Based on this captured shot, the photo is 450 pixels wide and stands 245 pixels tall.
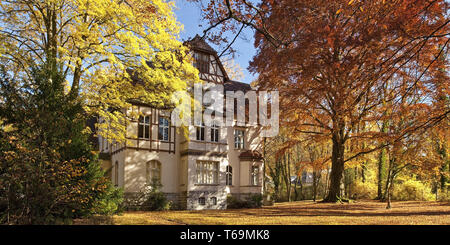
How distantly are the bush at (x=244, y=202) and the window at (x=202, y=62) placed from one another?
351 inches

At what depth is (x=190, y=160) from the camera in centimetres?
2173

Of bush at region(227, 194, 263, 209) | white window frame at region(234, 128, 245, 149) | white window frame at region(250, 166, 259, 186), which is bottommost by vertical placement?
bush at region(227, 194, 263, 209)

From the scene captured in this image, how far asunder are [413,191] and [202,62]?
1776cm

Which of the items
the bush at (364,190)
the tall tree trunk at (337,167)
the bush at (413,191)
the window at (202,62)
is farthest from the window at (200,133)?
the bush at (413,191)

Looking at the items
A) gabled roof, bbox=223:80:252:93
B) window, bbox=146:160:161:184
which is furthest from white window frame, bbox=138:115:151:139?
gabled roof, bbox=223:80:252:93

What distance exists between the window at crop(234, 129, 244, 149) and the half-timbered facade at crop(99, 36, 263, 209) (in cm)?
7

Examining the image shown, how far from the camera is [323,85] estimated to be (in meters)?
15.9

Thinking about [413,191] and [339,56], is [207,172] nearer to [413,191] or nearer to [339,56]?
[339,56]

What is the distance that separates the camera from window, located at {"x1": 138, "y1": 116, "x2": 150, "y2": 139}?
2095 centimetres

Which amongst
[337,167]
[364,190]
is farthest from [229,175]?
[364,190]

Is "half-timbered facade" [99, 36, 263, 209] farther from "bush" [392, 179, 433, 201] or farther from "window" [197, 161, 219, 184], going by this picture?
"bush" [392, 179, 433, 201]
